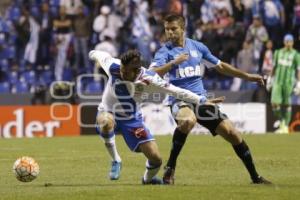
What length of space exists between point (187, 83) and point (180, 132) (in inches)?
26.8

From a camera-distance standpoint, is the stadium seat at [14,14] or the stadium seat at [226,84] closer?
the stadium seat at [226,84]

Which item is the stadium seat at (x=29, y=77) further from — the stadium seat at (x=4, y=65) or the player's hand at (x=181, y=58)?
the player's hand at (x=181, y=58)

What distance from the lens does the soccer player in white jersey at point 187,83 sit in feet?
38.7

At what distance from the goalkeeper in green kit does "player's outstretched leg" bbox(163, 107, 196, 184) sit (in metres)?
12.0

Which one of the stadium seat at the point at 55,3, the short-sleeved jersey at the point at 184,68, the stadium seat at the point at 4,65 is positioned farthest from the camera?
the stadium seat at the point at 55,3

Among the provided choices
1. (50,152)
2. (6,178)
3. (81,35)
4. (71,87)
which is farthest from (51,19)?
(6,178)

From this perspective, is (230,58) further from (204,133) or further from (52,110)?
(52,110)

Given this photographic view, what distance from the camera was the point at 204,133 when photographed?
24469 millimetres

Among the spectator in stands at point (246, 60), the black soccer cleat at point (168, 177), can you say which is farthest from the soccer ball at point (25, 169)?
the spectator in stands at point (246, 60)

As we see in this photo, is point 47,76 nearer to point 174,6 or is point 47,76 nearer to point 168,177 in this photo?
point 174,6

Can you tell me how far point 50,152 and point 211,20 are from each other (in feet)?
34.6

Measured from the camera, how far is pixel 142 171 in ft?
46.1

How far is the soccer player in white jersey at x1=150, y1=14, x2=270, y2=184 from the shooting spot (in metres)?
11.8

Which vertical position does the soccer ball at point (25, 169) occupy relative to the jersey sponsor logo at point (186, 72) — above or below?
below
